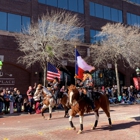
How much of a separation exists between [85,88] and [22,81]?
1784 centimetres

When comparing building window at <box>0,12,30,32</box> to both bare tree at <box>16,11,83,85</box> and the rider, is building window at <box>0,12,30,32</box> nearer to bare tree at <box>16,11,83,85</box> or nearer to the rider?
bare tree at <box>16,11,83,85</box>

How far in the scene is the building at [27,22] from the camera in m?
25.3

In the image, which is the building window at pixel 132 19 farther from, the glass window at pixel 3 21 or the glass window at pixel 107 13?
the glass window at pixel 3 21

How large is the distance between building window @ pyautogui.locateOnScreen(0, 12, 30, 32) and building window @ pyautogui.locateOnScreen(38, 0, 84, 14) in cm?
378

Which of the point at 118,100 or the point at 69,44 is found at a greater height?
the point at 69,44

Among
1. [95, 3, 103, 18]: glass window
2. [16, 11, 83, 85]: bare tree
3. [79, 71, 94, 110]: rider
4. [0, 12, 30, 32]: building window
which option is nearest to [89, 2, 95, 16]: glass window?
[95, 3, 103, 18]: glass window

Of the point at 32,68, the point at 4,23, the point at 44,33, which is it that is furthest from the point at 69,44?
the point at 4,23

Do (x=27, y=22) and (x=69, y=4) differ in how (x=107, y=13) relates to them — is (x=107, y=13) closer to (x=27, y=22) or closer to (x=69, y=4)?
(x=69, y=4)

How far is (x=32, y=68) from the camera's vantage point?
88.4ft

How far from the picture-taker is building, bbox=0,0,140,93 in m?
25.3

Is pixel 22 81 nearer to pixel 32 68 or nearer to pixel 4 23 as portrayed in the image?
pixel 32 68

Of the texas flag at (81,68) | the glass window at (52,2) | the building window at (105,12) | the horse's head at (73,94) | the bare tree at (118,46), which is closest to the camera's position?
the horse's head at (73,94)

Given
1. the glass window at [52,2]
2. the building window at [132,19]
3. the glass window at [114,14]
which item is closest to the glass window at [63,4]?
the glass window at [52,2]

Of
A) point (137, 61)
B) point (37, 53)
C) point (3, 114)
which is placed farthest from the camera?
point (137, 61)
